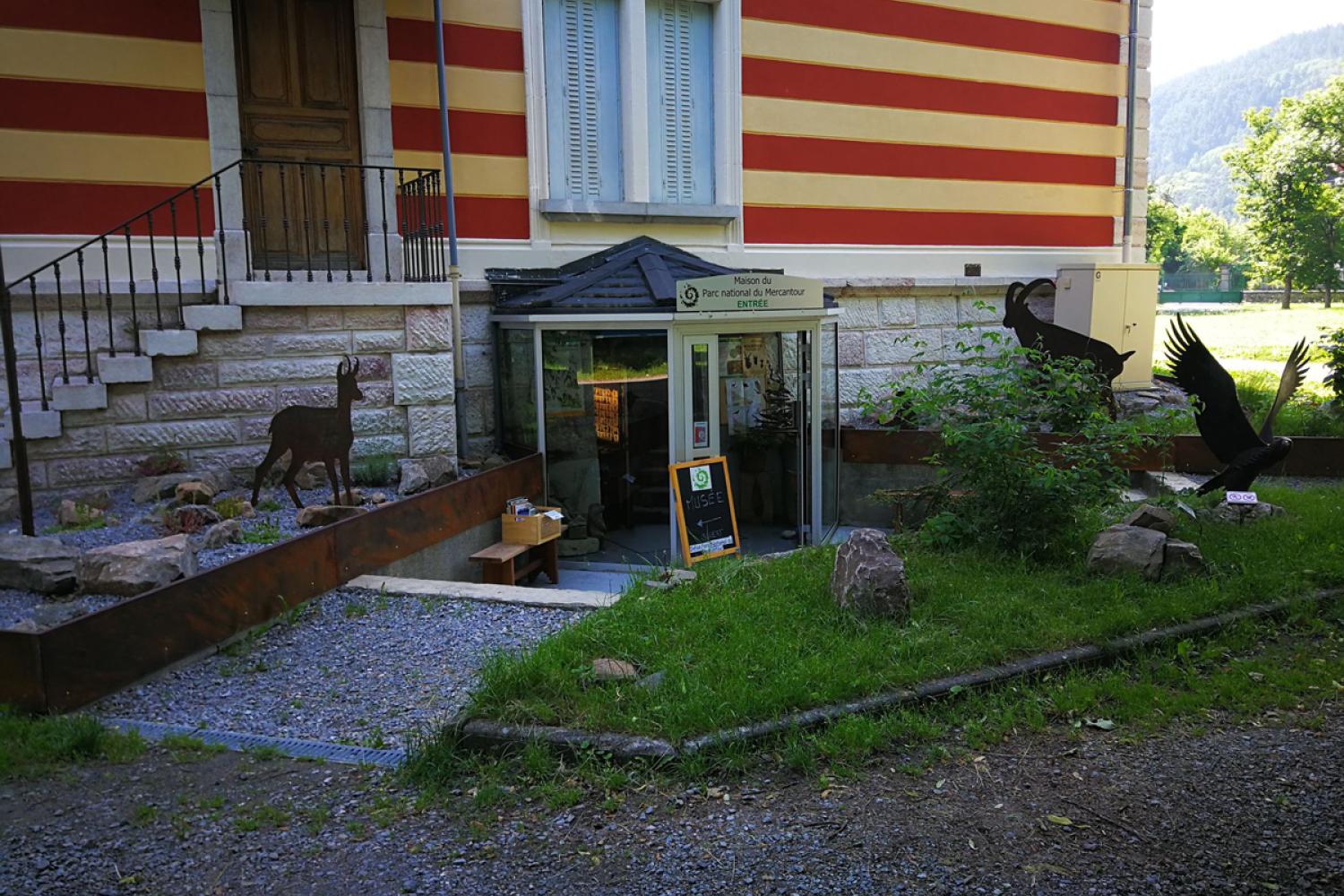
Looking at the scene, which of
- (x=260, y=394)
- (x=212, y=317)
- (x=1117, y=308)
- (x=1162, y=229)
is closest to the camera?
(x=212, y=317)

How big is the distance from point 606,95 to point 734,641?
7.29 m

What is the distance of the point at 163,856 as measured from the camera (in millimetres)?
3639

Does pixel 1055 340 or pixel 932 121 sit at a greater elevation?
pixel 932 121

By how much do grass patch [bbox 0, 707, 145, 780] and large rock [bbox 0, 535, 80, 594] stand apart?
1.43m

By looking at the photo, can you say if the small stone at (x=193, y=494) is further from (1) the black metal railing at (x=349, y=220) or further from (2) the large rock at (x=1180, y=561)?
(2) the large rock at (x=1180, y=561)

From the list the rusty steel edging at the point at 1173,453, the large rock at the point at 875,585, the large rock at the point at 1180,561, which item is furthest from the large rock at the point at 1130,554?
the rusty steel edging at the point at 1173,453

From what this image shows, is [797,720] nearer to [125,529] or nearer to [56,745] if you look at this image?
[56,745]

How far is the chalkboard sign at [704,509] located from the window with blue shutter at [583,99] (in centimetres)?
346

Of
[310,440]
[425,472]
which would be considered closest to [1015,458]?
[425,472]

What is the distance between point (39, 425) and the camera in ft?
24.5

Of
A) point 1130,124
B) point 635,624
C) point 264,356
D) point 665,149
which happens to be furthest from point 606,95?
point 1130,124

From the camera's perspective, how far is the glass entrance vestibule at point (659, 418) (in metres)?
9.03

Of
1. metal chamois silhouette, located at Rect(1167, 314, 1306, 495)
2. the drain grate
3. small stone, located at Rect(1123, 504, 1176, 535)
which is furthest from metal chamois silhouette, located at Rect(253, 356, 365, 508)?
metal chamois silhouette, located at Rect(1167, 314, 1306, 495)

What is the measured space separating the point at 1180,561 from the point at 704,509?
3859mm
